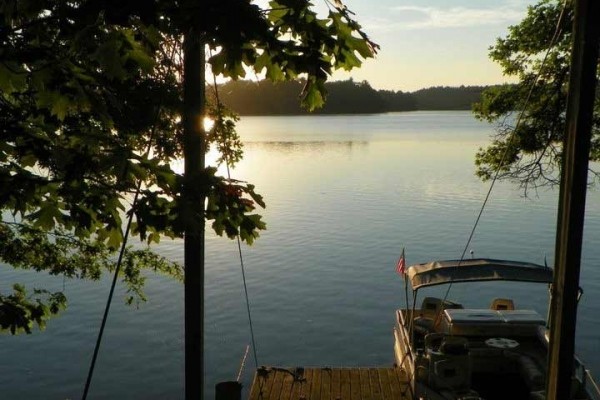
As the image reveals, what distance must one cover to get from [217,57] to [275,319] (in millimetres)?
23668

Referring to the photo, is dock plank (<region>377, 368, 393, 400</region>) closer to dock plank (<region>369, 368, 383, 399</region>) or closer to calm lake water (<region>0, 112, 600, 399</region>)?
dock plank (<region>369, 368, 383, 399</region>)

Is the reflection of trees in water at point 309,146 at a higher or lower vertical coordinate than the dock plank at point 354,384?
lower

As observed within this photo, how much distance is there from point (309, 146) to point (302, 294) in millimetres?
80251

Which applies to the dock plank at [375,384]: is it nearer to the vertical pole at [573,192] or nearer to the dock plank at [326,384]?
the dock plank at [326,384]

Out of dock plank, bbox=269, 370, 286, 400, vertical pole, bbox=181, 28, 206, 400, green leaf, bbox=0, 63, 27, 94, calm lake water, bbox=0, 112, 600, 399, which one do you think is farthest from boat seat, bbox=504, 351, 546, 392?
green leaf, bbox=0, 63, 27, 94

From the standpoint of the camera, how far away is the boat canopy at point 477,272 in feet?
45.9

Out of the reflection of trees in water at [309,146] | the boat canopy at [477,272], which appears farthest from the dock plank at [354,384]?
the reflection of trees in water at [309,146]

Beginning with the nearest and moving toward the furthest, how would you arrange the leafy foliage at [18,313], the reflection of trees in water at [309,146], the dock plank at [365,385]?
the leafy foliage at [18,313] < the dock plank at [365,385] < the reflection of trees in water at [309,146]

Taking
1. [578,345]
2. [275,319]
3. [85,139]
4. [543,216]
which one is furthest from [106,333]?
[543,216]

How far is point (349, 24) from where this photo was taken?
4.76m

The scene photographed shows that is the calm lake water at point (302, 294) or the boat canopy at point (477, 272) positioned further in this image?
the calm lake water at point (302, 294)

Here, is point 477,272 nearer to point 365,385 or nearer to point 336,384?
point 365,385

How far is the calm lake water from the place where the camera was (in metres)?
22.5

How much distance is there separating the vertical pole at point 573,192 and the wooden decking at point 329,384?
7.95 metres
